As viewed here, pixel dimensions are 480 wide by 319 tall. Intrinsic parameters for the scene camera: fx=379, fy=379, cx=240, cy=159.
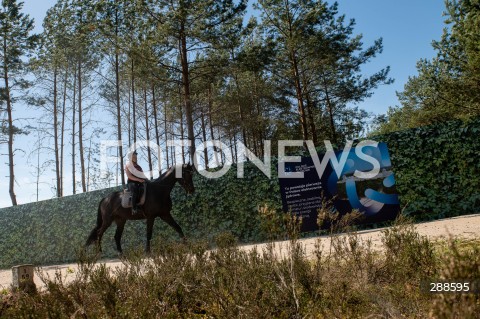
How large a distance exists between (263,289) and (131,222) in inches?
487

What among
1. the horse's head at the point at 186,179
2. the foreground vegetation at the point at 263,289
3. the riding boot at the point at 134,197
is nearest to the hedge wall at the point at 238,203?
the riding boot at the point at 134,197

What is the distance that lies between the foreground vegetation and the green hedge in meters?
6.70

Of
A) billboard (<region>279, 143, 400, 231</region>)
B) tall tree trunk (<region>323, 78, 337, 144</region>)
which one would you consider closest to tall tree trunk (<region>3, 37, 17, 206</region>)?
billboard (<region>279, 143, 400, 231</region>)

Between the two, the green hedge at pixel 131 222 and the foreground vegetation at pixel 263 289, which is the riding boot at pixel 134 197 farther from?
the foreground vegetation at pixel 263 289

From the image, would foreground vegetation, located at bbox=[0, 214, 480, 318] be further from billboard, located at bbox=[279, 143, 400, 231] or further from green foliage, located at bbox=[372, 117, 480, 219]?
green foliage, located at bbox=[372, 117, 480, 219]

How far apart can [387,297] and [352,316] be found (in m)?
0.45

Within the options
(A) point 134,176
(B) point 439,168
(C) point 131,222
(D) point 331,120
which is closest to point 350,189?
(B) point 439,168

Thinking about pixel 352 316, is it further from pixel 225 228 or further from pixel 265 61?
pixel 265 61

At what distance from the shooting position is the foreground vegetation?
2953 millimetres

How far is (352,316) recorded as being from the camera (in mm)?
2908

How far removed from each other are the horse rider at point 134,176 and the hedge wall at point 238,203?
1.77 m

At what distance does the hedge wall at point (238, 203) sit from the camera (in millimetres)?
10359

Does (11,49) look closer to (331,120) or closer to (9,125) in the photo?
(9,125)

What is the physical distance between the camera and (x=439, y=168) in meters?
10.6
